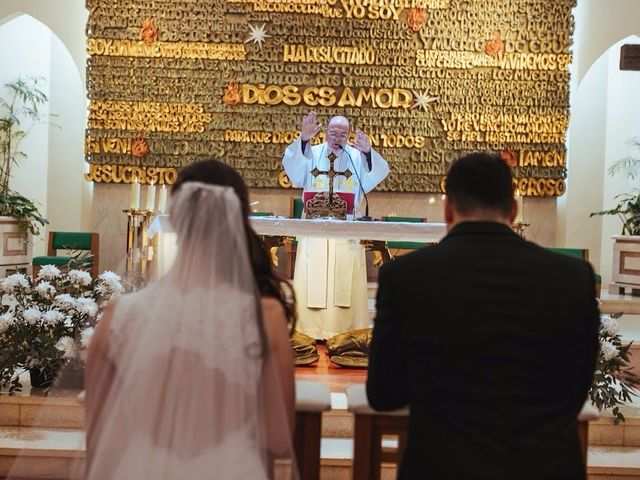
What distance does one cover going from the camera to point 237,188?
2.43 meters

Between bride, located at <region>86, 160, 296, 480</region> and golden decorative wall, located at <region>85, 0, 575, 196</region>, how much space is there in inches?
332

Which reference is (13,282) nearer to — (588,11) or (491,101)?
(491,101)

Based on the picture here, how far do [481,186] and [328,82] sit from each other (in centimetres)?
864

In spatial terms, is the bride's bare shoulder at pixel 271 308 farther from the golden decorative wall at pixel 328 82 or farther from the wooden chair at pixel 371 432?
the golden decorative wall at pixel 328 82

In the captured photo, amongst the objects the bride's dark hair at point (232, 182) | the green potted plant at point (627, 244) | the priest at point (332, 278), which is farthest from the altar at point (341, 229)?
the green potted plant at point (627, 244)

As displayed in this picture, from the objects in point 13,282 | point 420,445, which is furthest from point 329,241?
point 420,445

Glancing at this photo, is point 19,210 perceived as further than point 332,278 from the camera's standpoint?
Yes

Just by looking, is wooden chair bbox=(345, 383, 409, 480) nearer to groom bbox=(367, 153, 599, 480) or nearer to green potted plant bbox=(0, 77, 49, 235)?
groom bbox=(367, 153, 599, 480)

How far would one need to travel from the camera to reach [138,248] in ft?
27.7

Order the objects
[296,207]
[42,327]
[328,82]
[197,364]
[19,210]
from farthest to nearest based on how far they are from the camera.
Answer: [328,82], [296,207], [19,210], [42,327], [197,364]

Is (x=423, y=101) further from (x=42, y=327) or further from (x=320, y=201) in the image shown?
(x=42, y=327)

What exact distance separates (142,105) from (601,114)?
6.05 metres

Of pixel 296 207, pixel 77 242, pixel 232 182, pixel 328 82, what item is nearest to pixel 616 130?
pixel 328 82

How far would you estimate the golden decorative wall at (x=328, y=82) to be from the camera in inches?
423
